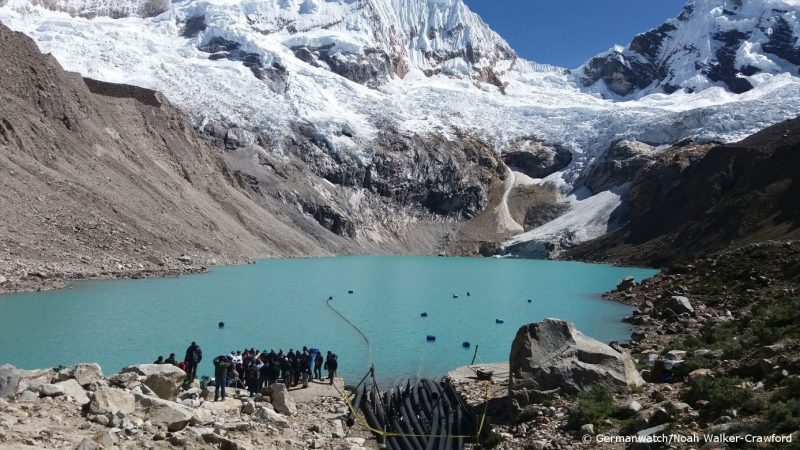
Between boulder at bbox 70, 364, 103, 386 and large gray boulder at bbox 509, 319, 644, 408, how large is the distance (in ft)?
35.4

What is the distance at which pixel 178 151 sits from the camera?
10531 centimetres

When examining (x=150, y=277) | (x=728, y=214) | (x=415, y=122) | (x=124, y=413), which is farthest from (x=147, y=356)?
(x=415, y=122)

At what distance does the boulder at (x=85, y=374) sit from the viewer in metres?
15.1

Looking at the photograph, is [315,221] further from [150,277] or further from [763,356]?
[763,356]

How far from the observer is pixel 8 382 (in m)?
13.2

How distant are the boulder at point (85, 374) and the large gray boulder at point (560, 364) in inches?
425

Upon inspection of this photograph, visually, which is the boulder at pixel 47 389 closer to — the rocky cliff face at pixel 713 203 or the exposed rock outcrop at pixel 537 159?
the rocky cliff face at pixel 713 203

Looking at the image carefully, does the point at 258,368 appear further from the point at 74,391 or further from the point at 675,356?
the point at 675,356

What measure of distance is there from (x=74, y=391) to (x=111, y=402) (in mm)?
1230

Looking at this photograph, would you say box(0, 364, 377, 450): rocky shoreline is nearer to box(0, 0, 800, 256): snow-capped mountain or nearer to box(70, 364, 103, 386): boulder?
box(70, 364, 103, 386): boulder

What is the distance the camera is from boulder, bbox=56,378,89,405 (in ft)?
45.2

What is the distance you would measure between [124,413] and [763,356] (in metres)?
15.0

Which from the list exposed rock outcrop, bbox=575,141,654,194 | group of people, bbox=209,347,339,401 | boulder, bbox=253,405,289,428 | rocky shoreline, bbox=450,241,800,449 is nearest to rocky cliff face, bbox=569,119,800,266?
exposed rock outcrop, bbox=575,141,654,194

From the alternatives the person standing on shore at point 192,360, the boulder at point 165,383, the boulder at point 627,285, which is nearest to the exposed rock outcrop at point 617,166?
the boulder at point 627,285
